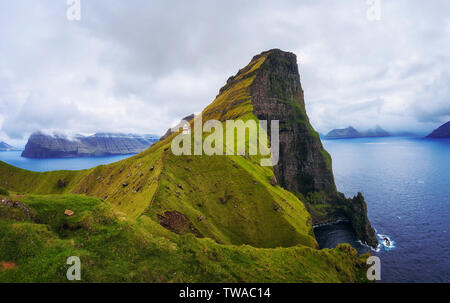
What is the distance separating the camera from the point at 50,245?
60.2ft

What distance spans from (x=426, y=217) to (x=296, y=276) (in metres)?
125

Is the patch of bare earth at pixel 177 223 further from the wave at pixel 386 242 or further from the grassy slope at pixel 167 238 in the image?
the wave at pixel 386 242

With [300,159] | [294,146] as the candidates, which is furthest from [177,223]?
[300,159]

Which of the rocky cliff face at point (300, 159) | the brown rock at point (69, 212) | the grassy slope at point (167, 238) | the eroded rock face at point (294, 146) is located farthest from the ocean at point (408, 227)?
the brown rock at point (69, 212)

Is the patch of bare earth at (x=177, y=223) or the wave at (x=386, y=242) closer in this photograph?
the patch of bare earth at (x=177, y=223)

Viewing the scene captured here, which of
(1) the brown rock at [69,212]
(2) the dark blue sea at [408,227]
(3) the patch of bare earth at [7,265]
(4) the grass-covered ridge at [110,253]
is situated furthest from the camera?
(2) the dark blue sea at [408,227]

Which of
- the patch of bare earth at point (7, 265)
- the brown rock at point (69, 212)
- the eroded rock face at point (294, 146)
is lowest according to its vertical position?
the patch of bare earth at point (7, 265)

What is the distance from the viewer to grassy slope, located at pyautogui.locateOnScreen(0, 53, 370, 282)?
17.8 m

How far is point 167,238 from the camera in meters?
26.5

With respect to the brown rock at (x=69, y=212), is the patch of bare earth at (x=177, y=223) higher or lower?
lower

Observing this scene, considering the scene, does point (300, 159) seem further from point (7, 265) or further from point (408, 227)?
point (7, 265)

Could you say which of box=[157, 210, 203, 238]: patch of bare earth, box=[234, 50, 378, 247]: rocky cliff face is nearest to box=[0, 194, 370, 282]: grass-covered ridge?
box=[157, 210, 203, 238]: patch of bare earth

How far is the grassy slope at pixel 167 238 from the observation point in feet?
58.2
